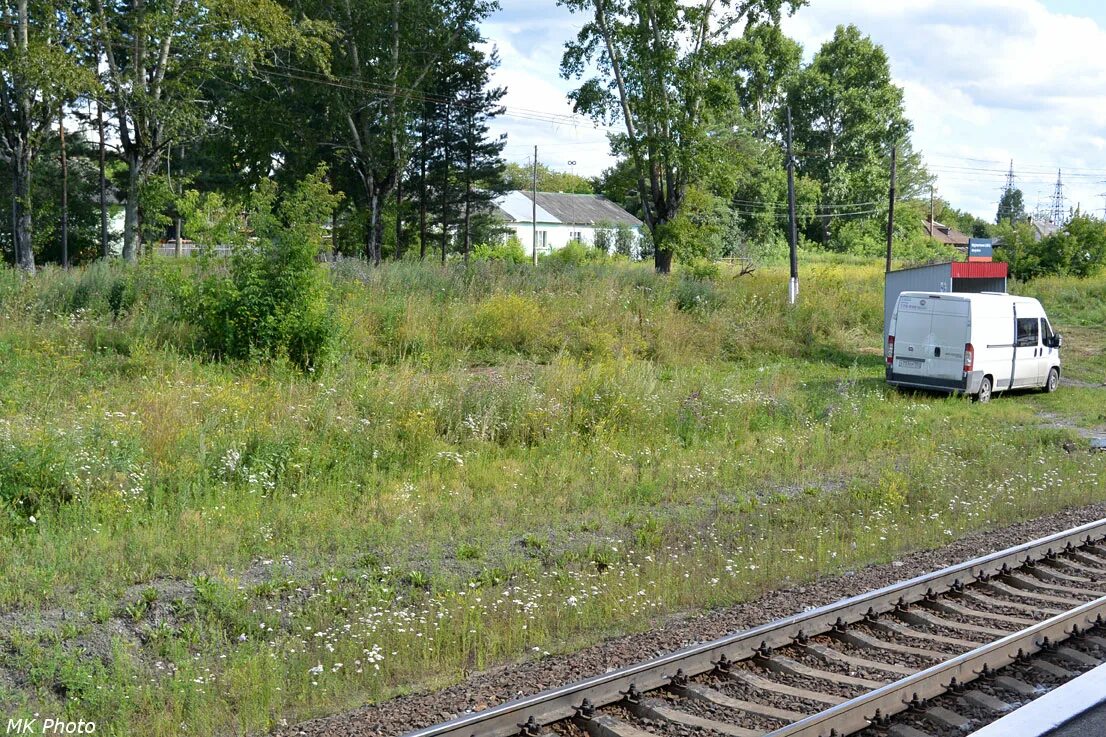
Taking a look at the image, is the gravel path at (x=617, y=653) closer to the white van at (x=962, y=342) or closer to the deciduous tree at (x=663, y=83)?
the white van at (x=962, y=342)

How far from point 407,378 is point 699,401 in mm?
4698

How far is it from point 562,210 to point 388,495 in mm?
69919

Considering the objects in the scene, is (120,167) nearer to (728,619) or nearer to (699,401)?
(699,401)

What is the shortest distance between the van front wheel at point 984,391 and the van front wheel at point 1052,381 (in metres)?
3.01

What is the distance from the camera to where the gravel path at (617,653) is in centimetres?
525

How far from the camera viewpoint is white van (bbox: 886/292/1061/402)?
1814cm

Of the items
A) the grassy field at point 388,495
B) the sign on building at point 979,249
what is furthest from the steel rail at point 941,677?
the sign on building at point 979,249

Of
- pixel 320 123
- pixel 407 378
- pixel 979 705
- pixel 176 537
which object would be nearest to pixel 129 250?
pixel 320 123

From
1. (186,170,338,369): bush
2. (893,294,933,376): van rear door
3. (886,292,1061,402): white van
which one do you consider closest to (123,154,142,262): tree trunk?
(186,170,338,369): bush

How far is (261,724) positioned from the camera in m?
5.25

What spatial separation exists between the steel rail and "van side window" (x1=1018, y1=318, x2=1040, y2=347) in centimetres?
1389

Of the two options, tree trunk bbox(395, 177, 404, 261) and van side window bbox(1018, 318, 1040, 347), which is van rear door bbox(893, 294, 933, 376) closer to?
van side window bbox(1018, 318, 1040, 347)

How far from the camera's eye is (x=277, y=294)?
15.6 m

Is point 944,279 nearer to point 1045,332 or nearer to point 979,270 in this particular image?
point 979,270
